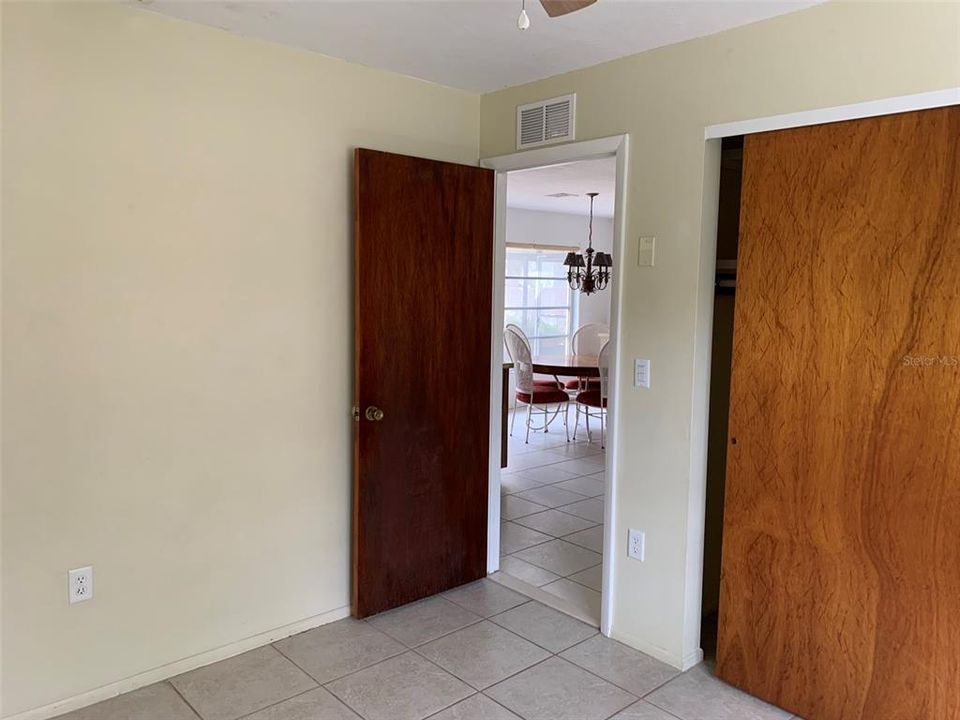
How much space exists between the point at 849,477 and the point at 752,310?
0.62 m

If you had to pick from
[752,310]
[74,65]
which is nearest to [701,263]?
[752,310]

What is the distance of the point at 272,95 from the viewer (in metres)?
2.66

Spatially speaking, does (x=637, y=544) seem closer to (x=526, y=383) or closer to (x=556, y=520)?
(x=556, y=520)

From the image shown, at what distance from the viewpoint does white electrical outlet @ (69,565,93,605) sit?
2.33 metres

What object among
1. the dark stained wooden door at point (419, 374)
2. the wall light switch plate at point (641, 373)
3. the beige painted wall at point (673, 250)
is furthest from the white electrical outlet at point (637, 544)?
the dark stained wooden door at point (419, 374)

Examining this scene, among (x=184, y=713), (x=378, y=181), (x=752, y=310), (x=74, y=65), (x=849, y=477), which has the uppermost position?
(x=74, y=65)

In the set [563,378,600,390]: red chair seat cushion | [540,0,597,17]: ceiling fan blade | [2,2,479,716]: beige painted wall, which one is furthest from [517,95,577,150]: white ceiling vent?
[563,378,600,390]: red chair seat cushion

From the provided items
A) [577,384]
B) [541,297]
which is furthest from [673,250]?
[541,297]

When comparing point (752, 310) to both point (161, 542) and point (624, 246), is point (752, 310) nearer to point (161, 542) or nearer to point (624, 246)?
point (624, 246)

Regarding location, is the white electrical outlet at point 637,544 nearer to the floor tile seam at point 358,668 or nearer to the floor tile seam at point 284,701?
the floor tile seam at point 358,668

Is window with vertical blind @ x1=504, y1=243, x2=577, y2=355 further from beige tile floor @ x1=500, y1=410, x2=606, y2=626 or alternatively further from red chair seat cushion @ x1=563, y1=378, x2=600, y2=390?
beige tile floor @ x1=500, y1=410, x2=606, y2=626

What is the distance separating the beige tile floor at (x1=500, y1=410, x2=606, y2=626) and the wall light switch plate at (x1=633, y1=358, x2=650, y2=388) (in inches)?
42.3

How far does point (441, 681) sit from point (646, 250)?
5.76 feet

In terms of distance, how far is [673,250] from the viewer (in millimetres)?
2627
